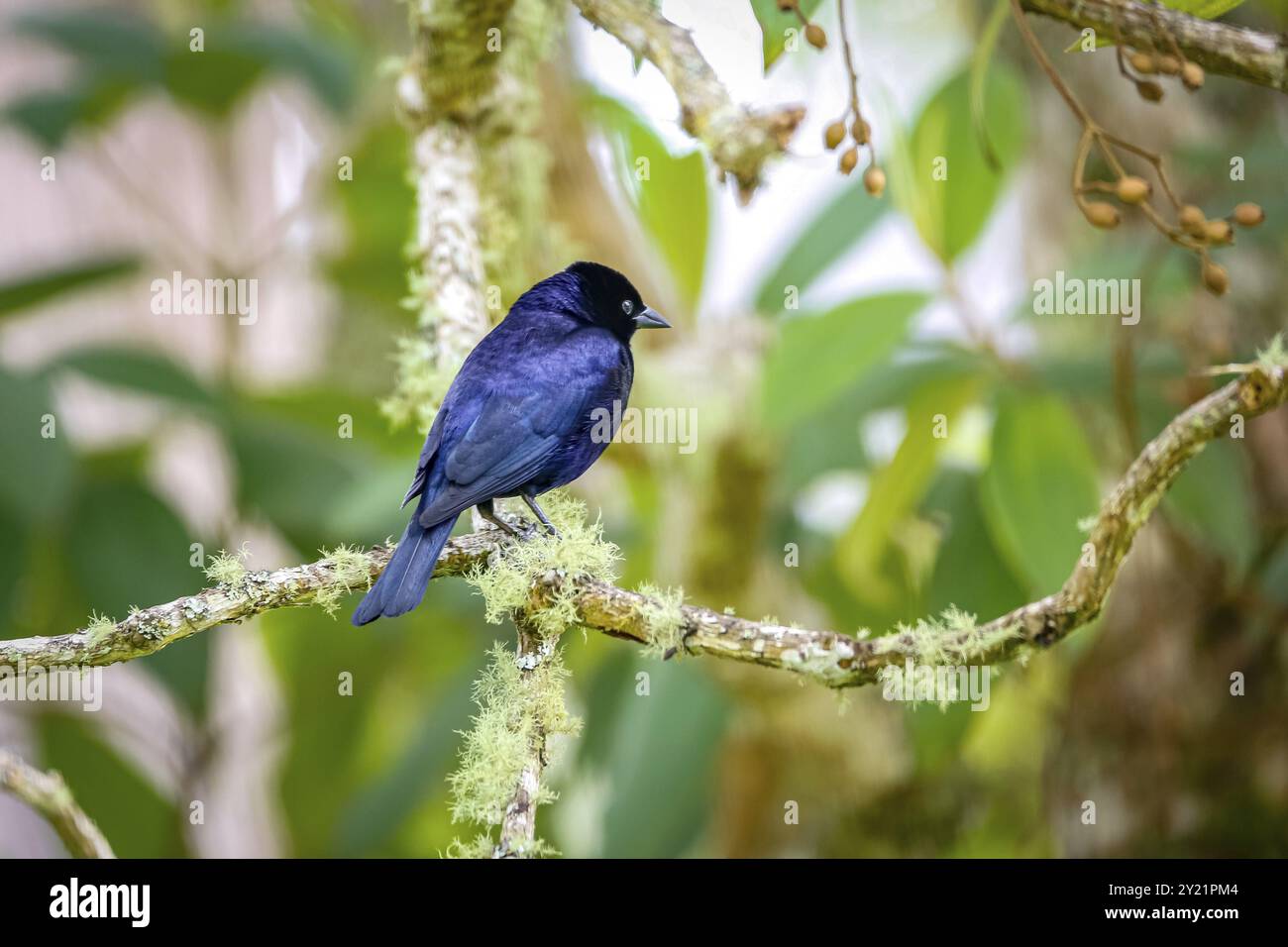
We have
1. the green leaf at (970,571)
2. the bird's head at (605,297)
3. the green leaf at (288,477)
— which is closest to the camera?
the bird's head at (605,297)

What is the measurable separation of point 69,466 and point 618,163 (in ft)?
4.88

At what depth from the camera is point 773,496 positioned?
116 inches

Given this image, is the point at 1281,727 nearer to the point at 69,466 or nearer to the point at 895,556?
the point at 895,556

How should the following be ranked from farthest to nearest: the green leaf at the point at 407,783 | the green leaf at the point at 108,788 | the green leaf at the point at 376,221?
the green leaf at the point at 376,221, the green leaf at the point at 108,788, the green leaf at the point at 407,783

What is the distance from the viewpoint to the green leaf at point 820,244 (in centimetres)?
302

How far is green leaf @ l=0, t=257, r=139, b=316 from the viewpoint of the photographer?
11.0 ft

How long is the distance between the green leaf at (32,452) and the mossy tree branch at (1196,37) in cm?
229

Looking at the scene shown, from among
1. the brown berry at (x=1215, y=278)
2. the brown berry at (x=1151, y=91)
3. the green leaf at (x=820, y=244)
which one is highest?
the green leaf at (x=820, y=244)

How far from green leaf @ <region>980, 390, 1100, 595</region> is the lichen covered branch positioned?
1291 mm

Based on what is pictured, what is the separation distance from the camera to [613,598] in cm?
133

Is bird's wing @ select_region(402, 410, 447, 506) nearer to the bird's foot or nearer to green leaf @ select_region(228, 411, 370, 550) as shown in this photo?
the bird's foot

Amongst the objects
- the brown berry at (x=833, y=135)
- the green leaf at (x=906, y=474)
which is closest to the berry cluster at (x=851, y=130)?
the brown berry at (x=833, y=135)

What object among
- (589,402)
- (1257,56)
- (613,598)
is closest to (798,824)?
(589,402)

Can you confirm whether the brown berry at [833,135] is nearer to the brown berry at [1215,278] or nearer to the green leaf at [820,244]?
the brown berry at [1215,278]
